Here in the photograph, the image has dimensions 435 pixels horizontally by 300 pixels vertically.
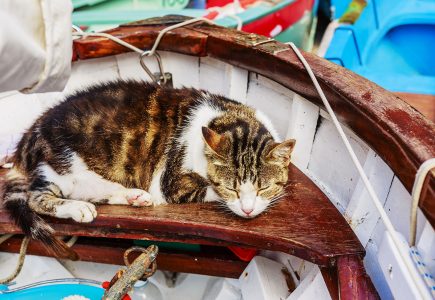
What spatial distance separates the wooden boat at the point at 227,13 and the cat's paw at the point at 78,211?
1.76 m

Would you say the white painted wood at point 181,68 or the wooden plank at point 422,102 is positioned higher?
the white painted wood at point 181,68

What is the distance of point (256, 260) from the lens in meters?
1.47

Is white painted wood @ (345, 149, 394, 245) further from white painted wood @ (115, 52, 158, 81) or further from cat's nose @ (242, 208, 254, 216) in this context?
white painted wood @ (115, 52, 158, 81)

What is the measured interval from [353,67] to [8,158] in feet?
7.61

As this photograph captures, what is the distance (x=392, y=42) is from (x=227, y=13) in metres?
1.38

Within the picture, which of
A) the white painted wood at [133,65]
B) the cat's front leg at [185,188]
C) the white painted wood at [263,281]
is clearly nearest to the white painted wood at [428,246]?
the white painted wood at [263,281]

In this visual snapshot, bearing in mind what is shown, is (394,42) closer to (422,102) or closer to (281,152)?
(422,102)

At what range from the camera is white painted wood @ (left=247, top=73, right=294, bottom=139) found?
166 cm

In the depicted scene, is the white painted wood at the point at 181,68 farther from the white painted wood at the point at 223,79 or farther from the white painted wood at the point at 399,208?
the white painted wood at the point at 399,208

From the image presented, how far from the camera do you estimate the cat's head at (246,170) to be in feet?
4.40

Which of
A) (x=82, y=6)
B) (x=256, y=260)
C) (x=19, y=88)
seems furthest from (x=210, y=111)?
(x=82, y=6)

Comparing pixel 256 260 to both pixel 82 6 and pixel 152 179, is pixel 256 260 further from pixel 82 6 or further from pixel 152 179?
pixel 82 6

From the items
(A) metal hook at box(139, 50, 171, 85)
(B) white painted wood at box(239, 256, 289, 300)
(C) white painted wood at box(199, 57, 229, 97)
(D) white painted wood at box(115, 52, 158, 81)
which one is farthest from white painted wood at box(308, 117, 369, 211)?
(D) white painted wood at box(115, 52, 158, 81)

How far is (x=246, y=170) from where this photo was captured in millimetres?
1374
